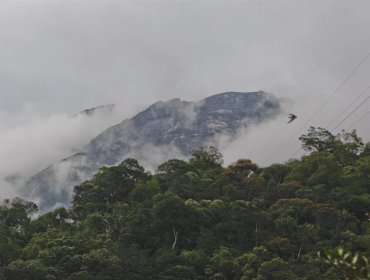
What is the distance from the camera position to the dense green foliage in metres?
45.4

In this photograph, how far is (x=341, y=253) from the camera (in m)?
6.87

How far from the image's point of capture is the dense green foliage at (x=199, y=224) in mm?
45406

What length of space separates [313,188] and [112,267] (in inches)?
1141

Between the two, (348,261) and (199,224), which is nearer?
(348,261)

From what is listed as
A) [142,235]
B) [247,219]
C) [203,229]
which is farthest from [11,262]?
[247,219]

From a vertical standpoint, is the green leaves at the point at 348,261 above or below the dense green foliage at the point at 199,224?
below

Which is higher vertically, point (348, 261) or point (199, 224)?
point (199, 224)

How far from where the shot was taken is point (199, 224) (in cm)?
5541

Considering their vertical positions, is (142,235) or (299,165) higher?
(299,165)

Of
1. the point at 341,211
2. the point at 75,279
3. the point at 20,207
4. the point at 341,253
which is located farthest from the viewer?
the point at 20,207

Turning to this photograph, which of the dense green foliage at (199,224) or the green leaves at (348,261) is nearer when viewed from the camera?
the green leaves at (348,261)

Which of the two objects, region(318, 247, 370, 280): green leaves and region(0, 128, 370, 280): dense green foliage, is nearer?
region(318, 247, 370, 280): green leaves

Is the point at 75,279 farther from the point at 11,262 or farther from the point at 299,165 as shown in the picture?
the point at 299,165

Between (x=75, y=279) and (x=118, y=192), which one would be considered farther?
(x=118, y=192)
